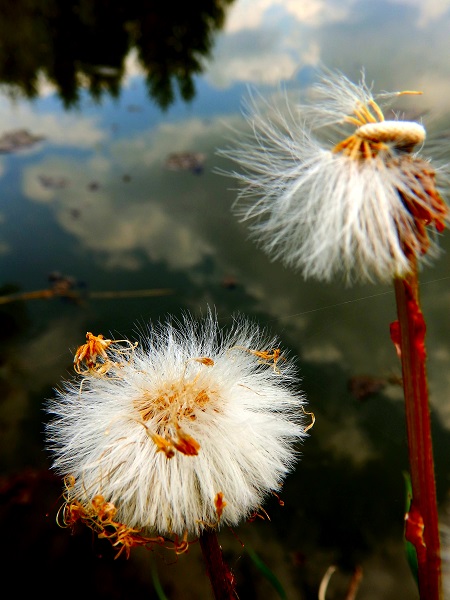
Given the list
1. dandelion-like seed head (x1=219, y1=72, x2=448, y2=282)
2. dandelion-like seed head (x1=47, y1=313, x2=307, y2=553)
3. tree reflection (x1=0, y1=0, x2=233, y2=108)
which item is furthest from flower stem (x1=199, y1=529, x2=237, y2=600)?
tree reflection (x1=0, y1=0, x2=233, y2=108)

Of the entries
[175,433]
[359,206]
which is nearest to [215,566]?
[175,433]

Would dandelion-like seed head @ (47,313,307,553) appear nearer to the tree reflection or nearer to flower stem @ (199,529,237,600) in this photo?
flower stem @ (199,529,237,600)

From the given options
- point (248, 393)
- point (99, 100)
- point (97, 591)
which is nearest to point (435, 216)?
point (248, 393)

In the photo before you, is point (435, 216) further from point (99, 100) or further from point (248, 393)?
point (99, 100)

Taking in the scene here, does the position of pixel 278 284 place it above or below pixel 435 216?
below

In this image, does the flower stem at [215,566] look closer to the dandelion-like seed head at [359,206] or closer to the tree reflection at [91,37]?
the dandelion-like seed head at [359,206]

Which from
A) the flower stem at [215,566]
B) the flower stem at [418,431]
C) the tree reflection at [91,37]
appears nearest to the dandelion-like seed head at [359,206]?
the flower stem at [418,431]
